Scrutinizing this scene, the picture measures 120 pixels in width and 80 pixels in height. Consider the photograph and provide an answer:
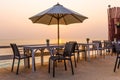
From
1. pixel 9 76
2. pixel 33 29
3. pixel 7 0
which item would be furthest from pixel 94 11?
pixel 9 76

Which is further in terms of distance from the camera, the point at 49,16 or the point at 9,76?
the point at 49,16

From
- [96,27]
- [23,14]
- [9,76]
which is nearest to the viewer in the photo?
[9,76]

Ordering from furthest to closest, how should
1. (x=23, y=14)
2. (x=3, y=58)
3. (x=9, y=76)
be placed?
1. (x=23, y=14)
2. (x=3, y=58)
3. (x=9, y=76)

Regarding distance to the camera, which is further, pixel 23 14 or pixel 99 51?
pixel 23 14

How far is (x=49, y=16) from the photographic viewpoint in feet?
24.2

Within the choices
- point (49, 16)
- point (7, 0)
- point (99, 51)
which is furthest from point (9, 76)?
point (7, 0)

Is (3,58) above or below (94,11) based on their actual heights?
below

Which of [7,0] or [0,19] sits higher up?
[7,0]

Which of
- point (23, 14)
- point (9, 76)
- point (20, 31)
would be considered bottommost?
point (9, 76)

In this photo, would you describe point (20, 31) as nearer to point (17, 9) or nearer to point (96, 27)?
point (17, 9)

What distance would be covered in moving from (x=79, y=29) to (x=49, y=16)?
698 cm

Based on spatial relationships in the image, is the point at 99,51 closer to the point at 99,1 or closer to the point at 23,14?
the point at 99,1

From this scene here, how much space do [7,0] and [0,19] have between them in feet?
4.66

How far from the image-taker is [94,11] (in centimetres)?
1375
